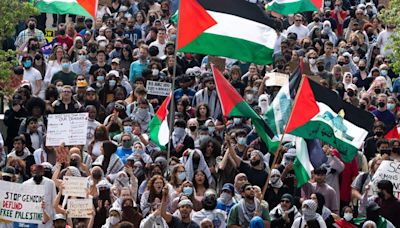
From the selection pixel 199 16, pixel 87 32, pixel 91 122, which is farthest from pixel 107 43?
pixel 199 16

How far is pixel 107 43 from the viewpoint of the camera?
36.1m

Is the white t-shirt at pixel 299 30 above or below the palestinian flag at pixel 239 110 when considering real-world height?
below

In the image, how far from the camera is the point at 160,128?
28.2 metres

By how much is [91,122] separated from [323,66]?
250 inches

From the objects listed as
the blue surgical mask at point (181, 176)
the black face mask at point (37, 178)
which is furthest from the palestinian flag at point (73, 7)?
the black face mask at point (37, 178)

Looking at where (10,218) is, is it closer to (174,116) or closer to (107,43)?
(174,116)

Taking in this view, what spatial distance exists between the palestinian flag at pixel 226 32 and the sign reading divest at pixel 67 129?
1.87m

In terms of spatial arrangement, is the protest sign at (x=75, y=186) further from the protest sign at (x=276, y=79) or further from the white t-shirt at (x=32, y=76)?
the protest sign at (x=276, y=79)

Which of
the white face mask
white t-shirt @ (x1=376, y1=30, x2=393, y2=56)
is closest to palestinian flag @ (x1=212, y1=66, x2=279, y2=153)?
the white face mask

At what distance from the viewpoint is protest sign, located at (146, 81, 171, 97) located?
101ft

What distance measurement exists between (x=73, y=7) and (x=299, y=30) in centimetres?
556

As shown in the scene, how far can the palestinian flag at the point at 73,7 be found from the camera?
35.1 metres

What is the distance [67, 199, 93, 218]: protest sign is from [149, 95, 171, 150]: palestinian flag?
293 centimetres

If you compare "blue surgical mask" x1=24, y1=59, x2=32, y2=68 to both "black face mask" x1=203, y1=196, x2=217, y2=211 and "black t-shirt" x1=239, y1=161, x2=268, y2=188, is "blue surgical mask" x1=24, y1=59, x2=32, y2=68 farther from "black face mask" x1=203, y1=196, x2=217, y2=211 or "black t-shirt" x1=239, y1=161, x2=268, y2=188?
"black face mask" x1=203, y1=196, x2=217, y2=211
